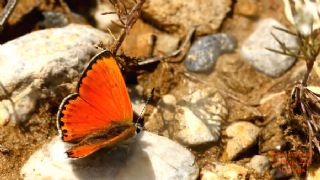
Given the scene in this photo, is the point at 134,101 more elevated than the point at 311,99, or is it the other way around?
the point at 311,99

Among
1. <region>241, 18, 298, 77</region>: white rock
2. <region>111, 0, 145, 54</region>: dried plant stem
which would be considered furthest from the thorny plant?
<region>111, 0, 145, 54</region>: dried plant stem

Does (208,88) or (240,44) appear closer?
(208,88)

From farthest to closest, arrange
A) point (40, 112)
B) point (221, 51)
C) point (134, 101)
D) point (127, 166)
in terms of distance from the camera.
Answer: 1. point (221, 51)
2. point (134, 101)
3. point (40, 112)
4. point (127, 166)

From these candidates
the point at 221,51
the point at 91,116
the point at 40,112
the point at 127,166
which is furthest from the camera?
the point at 221,51

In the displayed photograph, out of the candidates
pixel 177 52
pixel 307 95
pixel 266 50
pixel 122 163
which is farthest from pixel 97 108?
pixel 266 50

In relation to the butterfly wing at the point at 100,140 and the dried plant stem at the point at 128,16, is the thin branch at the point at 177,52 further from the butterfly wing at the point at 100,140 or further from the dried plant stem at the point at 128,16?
the butterfly wing at the point at 100,140

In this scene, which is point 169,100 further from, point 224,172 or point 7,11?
point 7,11

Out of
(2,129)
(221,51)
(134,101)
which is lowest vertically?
(2,129)

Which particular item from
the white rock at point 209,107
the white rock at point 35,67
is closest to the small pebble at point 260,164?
the white rock at point 209,107

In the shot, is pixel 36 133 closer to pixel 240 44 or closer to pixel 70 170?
pixel 70 170

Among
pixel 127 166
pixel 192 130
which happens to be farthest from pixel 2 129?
pixel 192 130
